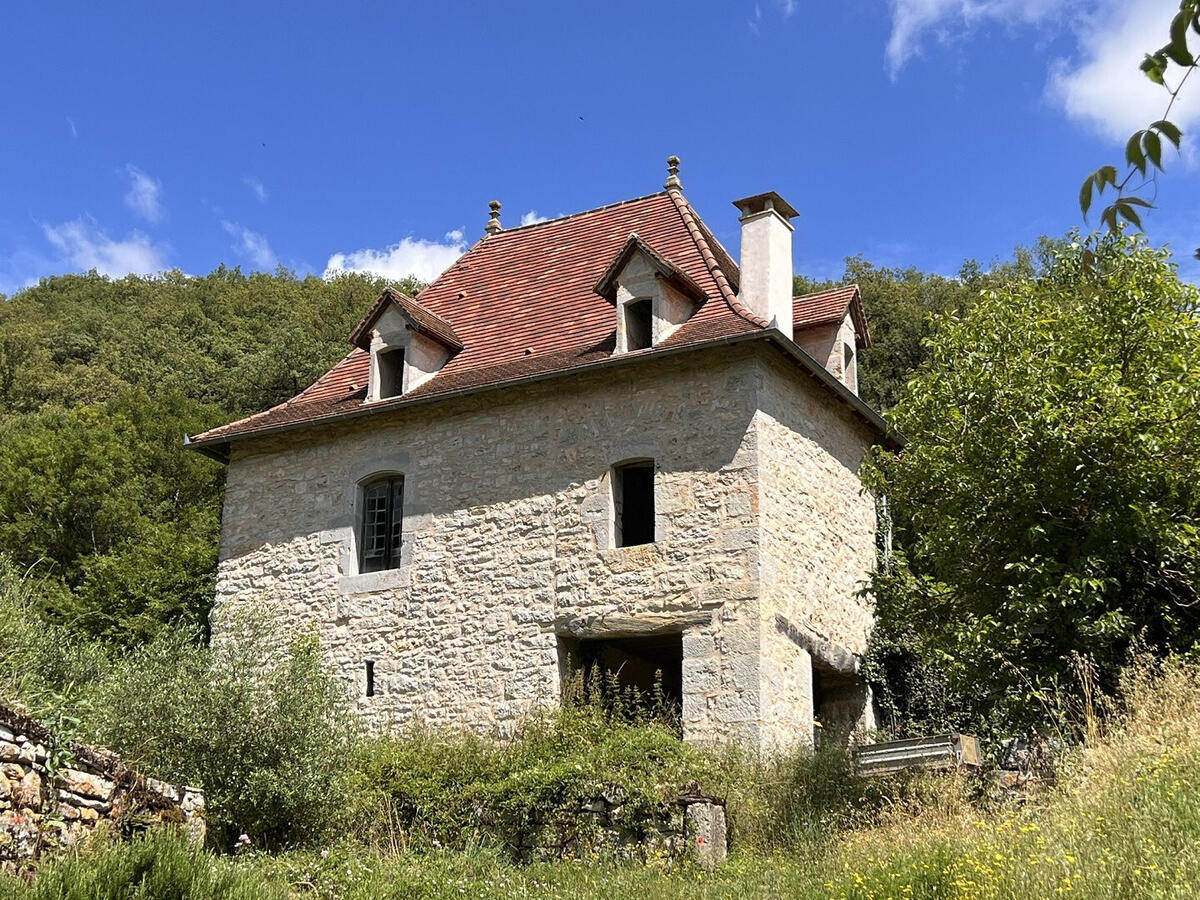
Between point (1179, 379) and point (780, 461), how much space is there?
4628mm

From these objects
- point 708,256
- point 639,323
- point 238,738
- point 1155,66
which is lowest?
point 238,738

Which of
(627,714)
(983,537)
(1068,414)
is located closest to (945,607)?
(983,537)

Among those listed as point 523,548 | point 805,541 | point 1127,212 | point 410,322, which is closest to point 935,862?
point 1127,212

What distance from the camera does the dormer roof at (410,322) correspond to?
17.2m

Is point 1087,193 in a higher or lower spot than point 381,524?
lower

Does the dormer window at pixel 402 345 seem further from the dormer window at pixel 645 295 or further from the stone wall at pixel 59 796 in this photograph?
the stone wall at pixel 59 796

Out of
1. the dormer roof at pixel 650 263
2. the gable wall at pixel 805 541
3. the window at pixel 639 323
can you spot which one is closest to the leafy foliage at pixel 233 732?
the gable wall at pixel 805 541

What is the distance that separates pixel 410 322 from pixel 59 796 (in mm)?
9924

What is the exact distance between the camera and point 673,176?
19156 millimetres

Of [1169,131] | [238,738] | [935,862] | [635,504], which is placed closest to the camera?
[1169,131]

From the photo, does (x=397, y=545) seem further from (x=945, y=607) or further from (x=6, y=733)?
(x=6, y=733)

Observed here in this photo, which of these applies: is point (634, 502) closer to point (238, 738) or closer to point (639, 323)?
point (639, 323)

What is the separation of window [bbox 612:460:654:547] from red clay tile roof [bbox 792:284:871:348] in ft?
10.7

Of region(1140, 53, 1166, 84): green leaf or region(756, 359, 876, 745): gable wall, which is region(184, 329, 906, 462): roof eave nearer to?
region(756, 359, 876, 745): gable wall
